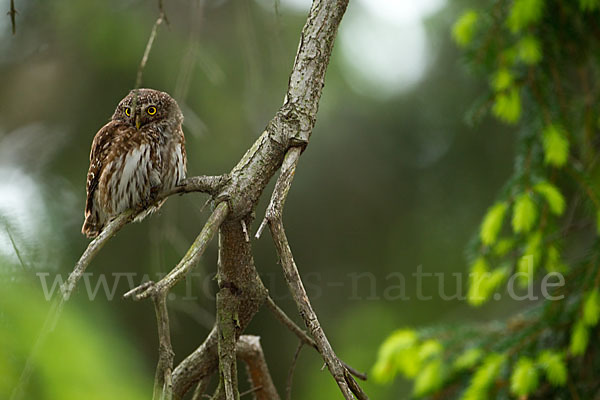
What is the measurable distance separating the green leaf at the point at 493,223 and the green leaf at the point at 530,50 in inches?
21.5

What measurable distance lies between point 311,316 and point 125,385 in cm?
56

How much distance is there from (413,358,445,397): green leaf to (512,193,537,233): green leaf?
25.0 inches

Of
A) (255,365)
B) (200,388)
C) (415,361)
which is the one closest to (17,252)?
(200,388)

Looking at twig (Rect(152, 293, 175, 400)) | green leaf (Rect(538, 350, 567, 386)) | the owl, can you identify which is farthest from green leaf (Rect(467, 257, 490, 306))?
twig (Rect(152, 293, 175, 400))

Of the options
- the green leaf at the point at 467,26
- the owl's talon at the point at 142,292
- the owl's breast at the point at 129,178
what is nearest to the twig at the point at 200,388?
the owl's talon at the point at 142,292

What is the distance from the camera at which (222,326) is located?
1427 mm

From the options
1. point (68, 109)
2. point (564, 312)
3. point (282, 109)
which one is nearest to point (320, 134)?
point (68, 109)

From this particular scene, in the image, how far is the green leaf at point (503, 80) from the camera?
97.7 inches

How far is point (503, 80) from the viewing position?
248 centimetres

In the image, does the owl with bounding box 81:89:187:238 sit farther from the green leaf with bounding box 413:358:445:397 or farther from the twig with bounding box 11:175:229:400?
the green leaf with bounding box 413:358:445:397

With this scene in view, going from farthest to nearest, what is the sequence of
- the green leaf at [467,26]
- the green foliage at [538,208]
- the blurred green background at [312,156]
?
the blurred green background at [312,156] → the green leaf at [467,26] → the green foliage at [538,208]

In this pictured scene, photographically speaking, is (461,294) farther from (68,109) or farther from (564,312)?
(68,109)

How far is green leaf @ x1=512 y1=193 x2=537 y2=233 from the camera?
2.30 metres

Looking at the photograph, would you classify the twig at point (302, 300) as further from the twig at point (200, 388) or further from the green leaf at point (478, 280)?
the green leaf at point (478, 280)
